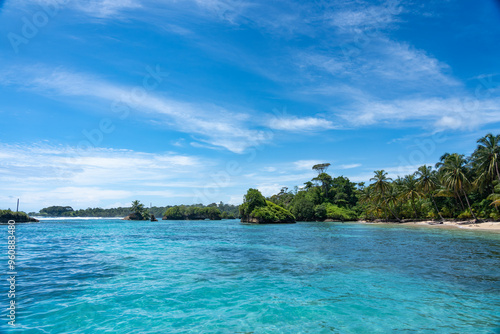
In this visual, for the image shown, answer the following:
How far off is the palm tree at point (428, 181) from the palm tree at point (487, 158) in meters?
13.3

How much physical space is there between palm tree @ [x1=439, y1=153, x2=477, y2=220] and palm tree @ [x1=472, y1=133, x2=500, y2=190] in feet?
8.65

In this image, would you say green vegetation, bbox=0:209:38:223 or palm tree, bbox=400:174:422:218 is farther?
green vegetation, bbox=0:209:38:223

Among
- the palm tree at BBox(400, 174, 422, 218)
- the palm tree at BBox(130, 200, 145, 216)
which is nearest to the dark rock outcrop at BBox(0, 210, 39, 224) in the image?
the palm tree at BBox(130, 200, 145, 216)

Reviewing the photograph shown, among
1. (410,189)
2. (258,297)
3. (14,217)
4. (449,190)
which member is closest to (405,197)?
(410,189)

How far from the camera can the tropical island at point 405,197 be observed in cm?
4953

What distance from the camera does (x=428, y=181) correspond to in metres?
63.6

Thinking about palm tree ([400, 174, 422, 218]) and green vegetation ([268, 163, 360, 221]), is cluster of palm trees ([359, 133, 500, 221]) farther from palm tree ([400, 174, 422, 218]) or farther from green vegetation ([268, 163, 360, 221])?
green vegetation ([268, 163, 360, 221])

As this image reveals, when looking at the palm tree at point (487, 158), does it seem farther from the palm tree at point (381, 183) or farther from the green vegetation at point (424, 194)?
the palm tree at point (381, 183)

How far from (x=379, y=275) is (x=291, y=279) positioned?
459 cm

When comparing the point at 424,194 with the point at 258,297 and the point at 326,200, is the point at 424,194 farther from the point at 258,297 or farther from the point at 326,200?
the point at 258,297

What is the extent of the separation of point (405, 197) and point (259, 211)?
4331 centimetres

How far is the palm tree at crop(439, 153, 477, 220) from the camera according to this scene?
5197 cm

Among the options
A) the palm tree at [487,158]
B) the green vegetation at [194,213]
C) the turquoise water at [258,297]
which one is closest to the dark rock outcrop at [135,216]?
the green vegetation at [194,213]

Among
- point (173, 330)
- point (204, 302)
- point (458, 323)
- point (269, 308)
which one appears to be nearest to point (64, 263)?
point (204, 302)
